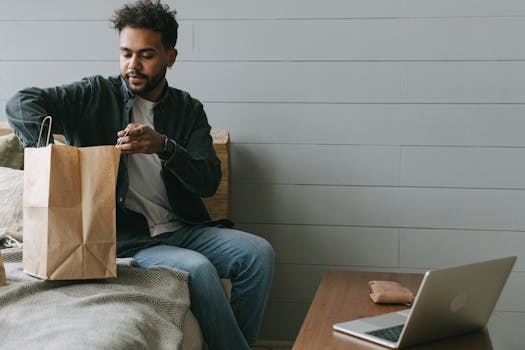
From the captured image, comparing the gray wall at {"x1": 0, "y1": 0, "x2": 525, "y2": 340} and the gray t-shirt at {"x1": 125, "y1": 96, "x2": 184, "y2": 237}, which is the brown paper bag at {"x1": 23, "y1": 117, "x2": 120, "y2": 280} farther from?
the gray wall at {"x1": 0, "y1": 0, "x2": 525, "y2": 340}

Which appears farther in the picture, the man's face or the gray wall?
the gray wall

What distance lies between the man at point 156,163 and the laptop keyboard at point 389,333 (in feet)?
2.27

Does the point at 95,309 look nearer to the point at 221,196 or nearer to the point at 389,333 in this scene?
the point at 389,333

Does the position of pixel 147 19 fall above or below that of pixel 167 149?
above

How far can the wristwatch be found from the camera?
208 cm

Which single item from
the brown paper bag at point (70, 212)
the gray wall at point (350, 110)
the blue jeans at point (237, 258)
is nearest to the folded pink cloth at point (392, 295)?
the blue jeans at point (237, 258)

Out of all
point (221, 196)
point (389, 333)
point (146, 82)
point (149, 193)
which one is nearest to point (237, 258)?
point (149, 193)

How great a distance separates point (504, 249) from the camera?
270 cm

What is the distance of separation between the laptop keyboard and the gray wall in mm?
1150

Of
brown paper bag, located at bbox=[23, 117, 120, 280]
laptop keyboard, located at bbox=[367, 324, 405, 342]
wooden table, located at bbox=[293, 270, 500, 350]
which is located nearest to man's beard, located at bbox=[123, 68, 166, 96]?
brown paper bag, located at bbox=[23, 117, 120, 280]

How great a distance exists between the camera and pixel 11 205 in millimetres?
2248

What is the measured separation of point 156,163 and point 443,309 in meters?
1.09

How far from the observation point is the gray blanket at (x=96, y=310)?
Answer: 4.92 feet

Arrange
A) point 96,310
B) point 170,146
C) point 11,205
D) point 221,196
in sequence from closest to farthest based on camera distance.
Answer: point 96,310
point 170,146
point 11,205
point 221,196
